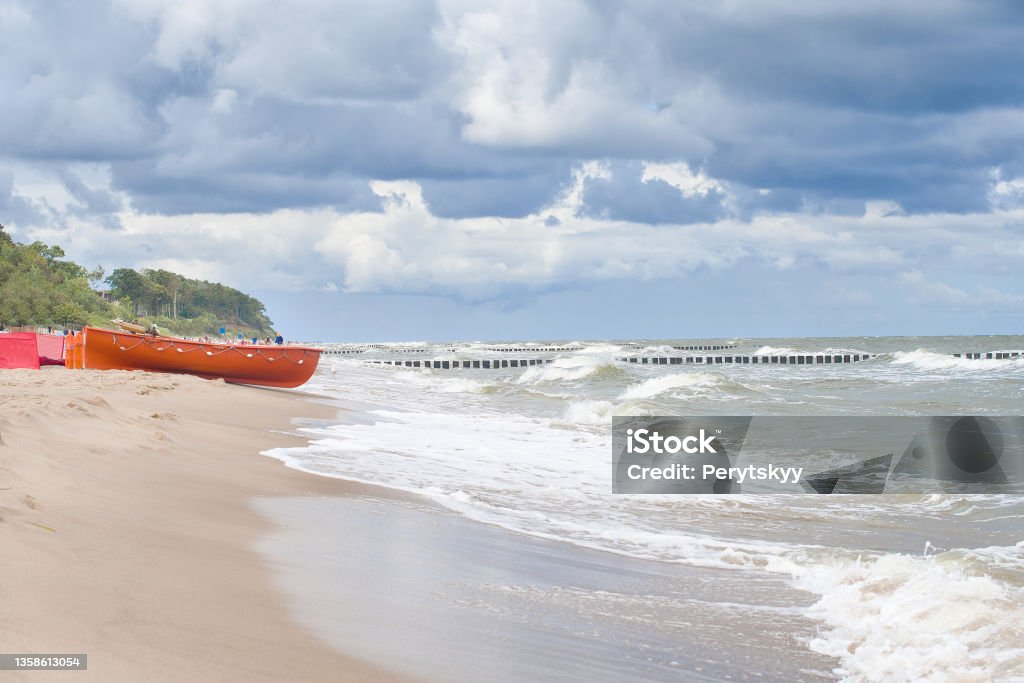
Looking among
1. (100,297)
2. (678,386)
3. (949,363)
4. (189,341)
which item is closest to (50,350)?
(189,341)

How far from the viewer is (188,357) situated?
72.7 ft

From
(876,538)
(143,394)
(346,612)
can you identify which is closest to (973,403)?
(876,538)

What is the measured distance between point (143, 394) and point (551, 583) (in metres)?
10.7

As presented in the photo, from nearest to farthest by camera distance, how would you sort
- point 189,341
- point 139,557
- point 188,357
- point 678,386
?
point 139,557 → point 189,341 → point 188,357 → point 678,386

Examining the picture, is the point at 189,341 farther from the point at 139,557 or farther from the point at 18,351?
the point at 139,557

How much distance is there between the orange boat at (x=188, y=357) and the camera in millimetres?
21547

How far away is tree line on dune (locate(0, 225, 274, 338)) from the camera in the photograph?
6284 centimetres

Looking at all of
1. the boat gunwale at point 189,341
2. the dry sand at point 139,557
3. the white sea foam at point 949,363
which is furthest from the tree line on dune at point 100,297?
the white sea foam at point 949,363

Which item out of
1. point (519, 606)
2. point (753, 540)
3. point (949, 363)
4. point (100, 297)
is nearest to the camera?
point (519, 606)

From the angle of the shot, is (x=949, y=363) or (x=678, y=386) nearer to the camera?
(x=678, y=386)

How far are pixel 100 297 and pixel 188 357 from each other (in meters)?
82.7

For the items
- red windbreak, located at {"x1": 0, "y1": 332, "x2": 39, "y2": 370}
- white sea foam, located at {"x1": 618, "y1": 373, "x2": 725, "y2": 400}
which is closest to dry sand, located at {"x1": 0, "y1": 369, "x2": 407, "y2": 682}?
red windbreak, located at {"x1": 0, "y1": 332, "x2": 39, "y2": 370}

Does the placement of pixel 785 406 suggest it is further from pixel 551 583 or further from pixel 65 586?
pixel 65 586

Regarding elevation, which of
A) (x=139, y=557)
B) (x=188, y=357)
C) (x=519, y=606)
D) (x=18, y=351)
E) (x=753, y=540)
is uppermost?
(x=18, y=351)
